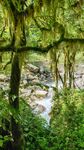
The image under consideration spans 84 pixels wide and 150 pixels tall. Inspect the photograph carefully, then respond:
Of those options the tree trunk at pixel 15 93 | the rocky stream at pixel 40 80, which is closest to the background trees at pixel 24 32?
the tree trunk at pixel 15 93

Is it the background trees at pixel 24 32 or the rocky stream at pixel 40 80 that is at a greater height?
the background trees at pixel 24 32

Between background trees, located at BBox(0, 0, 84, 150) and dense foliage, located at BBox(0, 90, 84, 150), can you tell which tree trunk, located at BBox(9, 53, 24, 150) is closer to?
background trees, located at BBox(0, 0, 84, 150)

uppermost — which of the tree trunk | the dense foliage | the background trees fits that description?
the background trees

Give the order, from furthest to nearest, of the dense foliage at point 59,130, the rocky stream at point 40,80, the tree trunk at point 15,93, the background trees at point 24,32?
1. the rocky stream at point 40,80
2. the dense foliage at point 59,130
3. the tree trunk at point 15,93
4. the background trees at point 24,32

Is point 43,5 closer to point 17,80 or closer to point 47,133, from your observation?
point 17,80

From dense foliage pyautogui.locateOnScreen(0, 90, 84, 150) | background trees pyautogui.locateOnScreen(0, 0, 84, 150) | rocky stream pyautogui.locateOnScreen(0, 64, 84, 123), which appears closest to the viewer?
background trees pyautogui.locateOnScreen(0, 0, 84, 150)

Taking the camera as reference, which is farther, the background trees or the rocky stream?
the rocky stream

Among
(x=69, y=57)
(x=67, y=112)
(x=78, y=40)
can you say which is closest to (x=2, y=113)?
(x=78, y=40)

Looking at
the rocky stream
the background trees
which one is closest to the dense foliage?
the background trees

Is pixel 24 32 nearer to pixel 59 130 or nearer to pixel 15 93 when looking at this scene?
pixel 15 93

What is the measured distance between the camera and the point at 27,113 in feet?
35.8

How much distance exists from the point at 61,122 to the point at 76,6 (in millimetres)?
3929

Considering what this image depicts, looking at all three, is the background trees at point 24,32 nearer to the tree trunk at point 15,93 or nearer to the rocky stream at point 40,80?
the tree trunk at point 15,93

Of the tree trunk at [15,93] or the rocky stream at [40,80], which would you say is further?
the rocky stream at [40,80]
